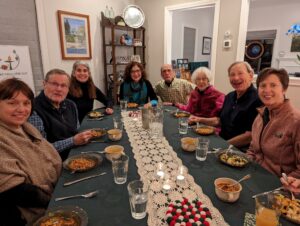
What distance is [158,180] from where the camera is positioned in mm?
1075

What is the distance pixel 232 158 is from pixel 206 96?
1330mm

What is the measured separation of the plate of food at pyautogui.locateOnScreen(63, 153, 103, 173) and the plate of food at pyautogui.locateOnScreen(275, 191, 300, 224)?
0.90 metres

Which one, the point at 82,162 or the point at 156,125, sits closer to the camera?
the point at 82,162

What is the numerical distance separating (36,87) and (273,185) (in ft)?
11.2

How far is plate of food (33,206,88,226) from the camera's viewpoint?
79 cm

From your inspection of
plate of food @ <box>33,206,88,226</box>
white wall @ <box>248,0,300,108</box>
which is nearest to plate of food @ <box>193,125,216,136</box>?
plate of food @ <box>33,206,88,226</box>

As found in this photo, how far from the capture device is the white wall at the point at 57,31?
3268 mm

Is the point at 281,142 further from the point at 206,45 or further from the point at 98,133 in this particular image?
the point at 206,45

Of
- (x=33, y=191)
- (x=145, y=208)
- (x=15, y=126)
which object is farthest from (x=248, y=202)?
(x=15, y=126)

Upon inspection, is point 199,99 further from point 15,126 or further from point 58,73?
point 15,126

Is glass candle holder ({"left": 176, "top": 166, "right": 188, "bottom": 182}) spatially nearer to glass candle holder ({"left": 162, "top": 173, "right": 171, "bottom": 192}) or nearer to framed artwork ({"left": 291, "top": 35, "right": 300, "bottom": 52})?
glass candle holder ({"left": 162, "top": 173, "right": 171, "bottom": 192})

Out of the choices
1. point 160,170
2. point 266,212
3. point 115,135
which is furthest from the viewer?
point 115,135

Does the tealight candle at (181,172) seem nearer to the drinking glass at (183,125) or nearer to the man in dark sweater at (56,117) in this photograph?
the drinking glass at (183,125)

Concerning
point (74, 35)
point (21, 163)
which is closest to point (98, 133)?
point (21, 163)
